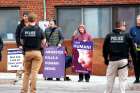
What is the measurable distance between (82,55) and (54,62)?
0.90m

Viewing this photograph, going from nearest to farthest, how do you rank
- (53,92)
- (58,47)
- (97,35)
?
(53,92)
(58,47)
(97,35)

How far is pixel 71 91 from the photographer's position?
52.6 feet

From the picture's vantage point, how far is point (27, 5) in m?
23.0

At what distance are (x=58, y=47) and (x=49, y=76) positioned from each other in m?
0.95

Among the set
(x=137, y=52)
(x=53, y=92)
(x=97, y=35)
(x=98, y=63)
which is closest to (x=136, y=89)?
(x=137, y=52)

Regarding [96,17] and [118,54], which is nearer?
[118,54]

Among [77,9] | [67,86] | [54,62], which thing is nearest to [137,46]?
[67,86]

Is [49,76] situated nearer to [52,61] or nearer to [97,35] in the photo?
[52,61]

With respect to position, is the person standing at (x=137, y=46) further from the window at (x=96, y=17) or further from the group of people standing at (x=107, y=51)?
the window at (x=96, y=17)

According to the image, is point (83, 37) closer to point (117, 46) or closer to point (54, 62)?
point (54, 62)

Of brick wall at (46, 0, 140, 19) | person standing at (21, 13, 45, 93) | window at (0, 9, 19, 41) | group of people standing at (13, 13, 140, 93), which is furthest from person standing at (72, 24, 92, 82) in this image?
window at (0, 9, 19, 41)

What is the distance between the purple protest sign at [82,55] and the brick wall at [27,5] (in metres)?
4.54

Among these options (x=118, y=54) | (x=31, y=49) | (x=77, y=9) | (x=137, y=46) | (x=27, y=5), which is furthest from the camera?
(x=27, y=5)

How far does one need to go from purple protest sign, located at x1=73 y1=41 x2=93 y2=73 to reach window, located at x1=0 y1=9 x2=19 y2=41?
538cm
